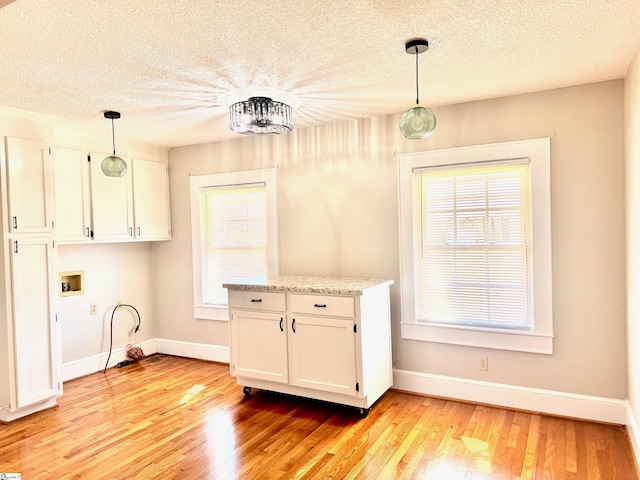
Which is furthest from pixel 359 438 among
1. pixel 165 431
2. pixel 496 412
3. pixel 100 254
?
pixel 100 254

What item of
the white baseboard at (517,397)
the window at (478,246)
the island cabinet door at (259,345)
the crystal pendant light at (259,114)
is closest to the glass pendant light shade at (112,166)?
the crystal pendant light at (259,114)

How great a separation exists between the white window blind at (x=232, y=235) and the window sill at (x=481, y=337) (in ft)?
5.39

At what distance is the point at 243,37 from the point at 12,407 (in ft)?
10.3

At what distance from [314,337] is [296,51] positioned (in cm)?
201

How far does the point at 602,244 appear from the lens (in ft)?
9.45

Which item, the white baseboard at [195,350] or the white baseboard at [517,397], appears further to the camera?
the white baseboard at [195,350]

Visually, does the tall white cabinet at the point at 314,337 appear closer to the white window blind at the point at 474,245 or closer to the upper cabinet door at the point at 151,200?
the white window blind at the point at 474,245

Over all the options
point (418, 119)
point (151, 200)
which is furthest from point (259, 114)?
point (151, 200)

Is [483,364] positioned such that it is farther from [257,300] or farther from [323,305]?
[257,300]

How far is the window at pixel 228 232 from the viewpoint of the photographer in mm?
4223

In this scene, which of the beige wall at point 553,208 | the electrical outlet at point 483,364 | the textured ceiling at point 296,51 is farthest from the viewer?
the electrical outlet at point 483,364

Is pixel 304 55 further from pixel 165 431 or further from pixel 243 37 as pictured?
pixel 165 431

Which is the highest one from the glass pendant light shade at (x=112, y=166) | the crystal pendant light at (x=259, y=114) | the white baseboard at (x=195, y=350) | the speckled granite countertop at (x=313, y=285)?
the crystal pendant light at (x=259, y=114)

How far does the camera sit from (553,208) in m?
3.01
